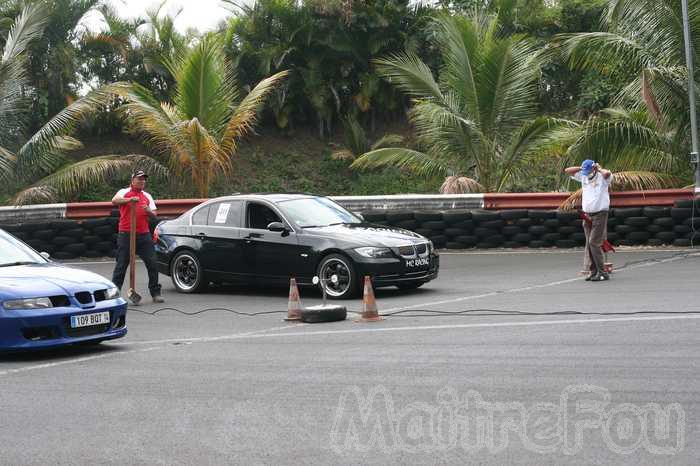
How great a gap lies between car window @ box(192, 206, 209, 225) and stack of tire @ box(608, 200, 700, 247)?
7995 mm

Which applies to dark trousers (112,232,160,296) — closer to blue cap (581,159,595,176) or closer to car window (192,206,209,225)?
car window (192,206,209,225)

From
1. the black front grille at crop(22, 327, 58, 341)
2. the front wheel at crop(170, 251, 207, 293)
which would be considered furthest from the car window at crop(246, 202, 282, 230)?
the black front grille at crop(22, 327, 58, 341)

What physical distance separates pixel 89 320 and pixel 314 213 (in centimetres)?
561

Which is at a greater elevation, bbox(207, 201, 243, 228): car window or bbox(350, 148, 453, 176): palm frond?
bbox(350, 148, 453, 176): palm frond

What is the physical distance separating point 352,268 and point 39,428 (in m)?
7.27

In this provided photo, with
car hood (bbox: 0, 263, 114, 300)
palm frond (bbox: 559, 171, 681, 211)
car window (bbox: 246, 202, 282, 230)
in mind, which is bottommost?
car hood (bbox: 0, 263, 114, 300)

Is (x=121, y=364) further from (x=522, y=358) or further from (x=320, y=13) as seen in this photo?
(x=320, y=13)

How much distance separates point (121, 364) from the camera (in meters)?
9.52

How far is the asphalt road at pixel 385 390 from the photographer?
A: 609cm

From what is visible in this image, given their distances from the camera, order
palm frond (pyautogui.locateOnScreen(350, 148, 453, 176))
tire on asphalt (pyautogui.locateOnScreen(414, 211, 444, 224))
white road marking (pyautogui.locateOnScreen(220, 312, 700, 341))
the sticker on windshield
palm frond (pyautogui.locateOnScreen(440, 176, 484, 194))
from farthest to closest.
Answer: palm frond (pyautogui.locateOnScreen(350, 148, 453, 176))
palm frond (pyautogui.locateOnScreen(440, 176, 484, 194))
tire on asphalt (pyautogui.locateOnScreen(414, 211, 444, 224))
the sticker on windshield
white road marking (pyautogui.locateOnScreen(220, 312, 700, 341))

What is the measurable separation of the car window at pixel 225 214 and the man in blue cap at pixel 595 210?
507 cm

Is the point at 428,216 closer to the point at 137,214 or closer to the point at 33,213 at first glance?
the point at 137,214

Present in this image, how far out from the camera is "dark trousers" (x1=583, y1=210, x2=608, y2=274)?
14.9m

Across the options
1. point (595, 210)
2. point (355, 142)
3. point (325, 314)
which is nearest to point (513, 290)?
point (595, 210)
